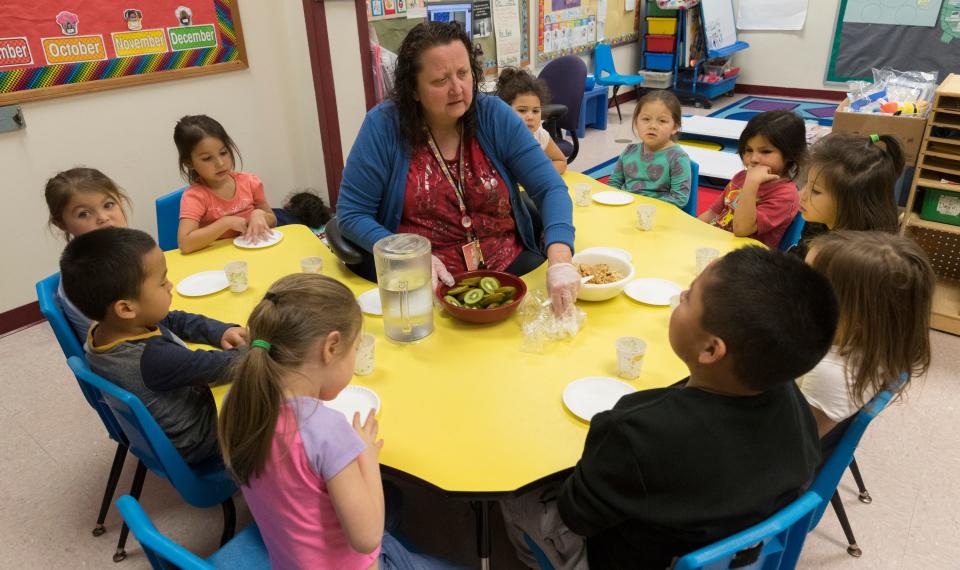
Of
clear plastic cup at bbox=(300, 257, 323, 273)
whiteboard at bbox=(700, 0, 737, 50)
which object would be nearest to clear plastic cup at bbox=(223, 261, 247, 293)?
clear plastic cup at bbox=(300, 257, 323, 273)

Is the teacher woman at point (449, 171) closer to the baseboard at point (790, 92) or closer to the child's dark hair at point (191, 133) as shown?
the child's dark hair at point (191, 133)

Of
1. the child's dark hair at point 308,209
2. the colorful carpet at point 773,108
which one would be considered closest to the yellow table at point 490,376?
the child's dark hair at point 308,209

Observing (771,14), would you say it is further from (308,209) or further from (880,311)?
(880,311)

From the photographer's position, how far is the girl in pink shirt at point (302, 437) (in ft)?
3.30

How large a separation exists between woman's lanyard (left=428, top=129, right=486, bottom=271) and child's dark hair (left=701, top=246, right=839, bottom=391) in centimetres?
108

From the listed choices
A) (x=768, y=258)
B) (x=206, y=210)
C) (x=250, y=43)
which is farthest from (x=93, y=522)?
(x=250, y=43)

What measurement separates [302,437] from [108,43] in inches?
114

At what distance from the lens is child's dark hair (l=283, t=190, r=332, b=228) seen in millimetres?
3680

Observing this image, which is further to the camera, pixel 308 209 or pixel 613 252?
pixel 308 209

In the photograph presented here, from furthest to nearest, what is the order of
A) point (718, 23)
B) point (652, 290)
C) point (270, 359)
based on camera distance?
point (718, 23) < point (652, 290) < point (270, 359)

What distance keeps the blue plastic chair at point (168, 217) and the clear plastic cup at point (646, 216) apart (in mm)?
1777

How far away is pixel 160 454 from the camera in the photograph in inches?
55.4

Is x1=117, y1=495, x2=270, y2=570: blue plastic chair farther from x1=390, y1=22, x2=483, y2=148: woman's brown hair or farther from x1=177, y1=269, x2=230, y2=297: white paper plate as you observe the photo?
x1=390, y1=22, x2=483, y2=148: woman's brown hair

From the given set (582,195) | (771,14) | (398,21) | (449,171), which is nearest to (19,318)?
(449,171)
